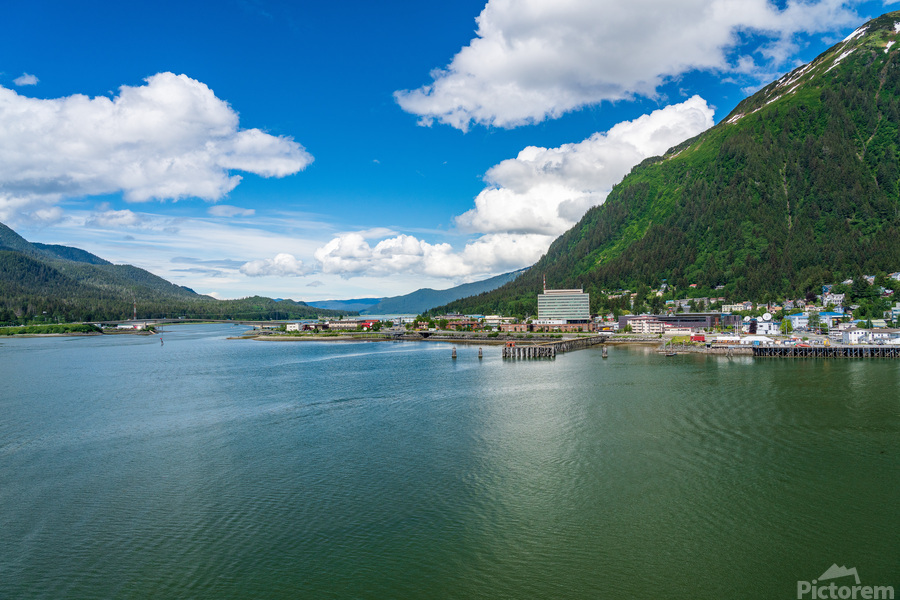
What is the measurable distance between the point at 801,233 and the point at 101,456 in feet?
475

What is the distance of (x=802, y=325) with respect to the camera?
8788cm

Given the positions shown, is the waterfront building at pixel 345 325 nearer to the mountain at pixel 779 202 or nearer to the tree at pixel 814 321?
the mountain at pixel 779 202

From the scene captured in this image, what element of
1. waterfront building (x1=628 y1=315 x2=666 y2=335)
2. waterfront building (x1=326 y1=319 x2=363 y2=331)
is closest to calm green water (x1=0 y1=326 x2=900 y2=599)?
waterfront building (x1=628 y1=315 x2=666 y2=335)

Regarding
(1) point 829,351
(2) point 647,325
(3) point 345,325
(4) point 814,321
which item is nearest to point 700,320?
(2) point 647,325

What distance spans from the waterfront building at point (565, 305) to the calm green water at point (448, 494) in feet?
285

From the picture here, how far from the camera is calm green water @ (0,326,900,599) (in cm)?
1321

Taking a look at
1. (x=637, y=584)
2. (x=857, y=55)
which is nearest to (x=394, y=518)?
(x=637, y=584)

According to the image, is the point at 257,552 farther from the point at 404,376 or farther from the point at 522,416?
the point at 404,376

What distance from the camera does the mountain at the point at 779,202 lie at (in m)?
118

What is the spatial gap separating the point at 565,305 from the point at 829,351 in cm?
6604

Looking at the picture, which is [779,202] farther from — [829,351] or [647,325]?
[829,351]

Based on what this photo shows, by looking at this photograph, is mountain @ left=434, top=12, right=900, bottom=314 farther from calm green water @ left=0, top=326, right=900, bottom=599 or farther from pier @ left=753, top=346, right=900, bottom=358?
calm green water @ left=0, top=326, right=900, bottom=599

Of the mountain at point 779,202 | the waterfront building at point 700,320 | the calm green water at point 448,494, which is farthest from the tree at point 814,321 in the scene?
the calm green water at point 448,494

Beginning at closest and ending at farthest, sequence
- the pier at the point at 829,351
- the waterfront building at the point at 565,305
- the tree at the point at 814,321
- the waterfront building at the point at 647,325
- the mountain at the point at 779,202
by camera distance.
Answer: the pier at the point at 829,351
the tree at the point at 814,321
the waterfront building at the point at 647,325
the mountain at the point at 779,202
the waterfront building at the point at 565,305
